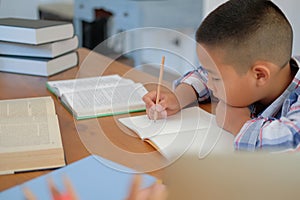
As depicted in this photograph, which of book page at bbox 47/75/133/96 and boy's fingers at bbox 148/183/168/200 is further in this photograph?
book page at bbox 47/75/133/96

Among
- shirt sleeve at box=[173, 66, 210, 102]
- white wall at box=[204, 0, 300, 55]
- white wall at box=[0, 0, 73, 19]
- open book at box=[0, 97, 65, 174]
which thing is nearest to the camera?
open book at box=[0, 97, 65, 174]

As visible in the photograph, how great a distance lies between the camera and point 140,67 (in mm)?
1322

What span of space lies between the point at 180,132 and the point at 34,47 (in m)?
0.67

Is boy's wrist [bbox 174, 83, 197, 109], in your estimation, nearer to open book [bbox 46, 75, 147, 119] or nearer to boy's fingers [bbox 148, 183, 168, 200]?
open book [bbox 46, 75, 147, 119]

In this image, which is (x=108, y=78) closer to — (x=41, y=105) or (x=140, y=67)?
(x=140, y=67)

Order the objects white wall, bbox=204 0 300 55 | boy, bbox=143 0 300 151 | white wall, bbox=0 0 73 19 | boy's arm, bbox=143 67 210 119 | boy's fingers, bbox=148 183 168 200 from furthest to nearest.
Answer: white wall, bbox=0 0 73 19 < white wall, bbox=204 0 300 55 < boy's arm, bbox=143 67 210 119 < boy, bbox=143 0 300 151 < boy's fingers, bbox=148 183 168 200

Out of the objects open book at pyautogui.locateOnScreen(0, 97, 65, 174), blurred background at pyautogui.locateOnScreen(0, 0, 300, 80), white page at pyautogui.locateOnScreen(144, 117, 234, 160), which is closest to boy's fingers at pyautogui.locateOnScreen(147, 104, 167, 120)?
white page at pyautogui.locateOnScreen(144, 117, 234, 160)

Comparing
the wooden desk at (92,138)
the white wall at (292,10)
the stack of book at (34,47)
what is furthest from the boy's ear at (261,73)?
the white wall at (292,10)

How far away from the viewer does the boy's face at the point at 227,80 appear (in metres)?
0.89

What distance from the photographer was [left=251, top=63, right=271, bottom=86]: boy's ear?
2.85 feet

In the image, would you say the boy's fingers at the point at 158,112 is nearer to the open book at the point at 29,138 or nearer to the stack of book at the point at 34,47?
the open book at the point at 29,138

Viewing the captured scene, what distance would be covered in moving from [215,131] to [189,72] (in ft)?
1.04

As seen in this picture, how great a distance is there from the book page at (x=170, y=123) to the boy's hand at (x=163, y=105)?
0.01 m

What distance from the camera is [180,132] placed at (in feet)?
2.82
